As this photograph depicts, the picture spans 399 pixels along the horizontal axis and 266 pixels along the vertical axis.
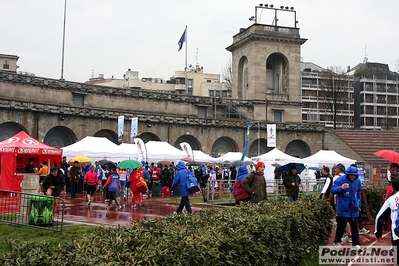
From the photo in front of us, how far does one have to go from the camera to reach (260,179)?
12500mm

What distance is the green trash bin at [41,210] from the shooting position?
41.3 feet

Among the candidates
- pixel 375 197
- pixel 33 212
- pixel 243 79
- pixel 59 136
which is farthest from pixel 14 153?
pixel 243 79

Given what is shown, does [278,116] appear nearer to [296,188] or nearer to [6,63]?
[296,188]

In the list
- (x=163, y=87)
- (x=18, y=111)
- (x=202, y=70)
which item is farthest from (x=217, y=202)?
(x=202, y=70)

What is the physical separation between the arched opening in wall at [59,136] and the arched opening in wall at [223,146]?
1449 cm

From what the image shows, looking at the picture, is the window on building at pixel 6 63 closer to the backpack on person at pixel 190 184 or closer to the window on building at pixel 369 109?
the window on building at pixel 369 109

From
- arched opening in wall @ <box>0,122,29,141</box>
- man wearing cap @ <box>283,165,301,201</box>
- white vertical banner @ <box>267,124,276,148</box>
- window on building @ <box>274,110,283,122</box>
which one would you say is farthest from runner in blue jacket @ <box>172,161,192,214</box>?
window on building @ <box>274,110,283,122</box>

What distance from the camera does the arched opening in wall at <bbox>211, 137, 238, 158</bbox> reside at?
4878 cm

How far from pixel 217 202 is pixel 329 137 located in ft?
117

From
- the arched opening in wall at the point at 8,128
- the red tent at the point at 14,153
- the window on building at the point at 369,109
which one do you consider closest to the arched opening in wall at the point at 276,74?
the arched opening in wall at the point at 8,128

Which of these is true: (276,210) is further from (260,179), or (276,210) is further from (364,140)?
(364,140)

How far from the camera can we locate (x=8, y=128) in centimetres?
3647

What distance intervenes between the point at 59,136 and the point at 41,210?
28.3m

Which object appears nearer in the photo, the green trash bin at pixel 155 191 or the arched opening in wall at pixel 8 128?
the green trash bin at pixel 155 191
